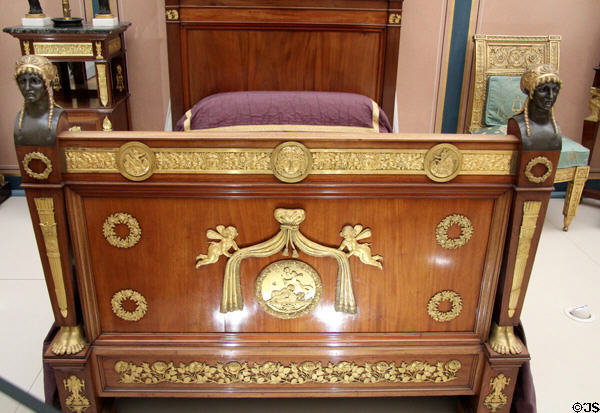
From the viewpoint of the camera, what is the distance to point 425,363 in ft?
5.64

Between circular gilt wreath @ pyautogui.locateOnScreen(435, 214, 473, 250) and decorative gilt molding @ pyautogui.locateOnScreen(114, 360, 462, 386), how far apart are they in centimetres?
40

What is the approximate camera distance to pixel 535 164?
58.0 inches

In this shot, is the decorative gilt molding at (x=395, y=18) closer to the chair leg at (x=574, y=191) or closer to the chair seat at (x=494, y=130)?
the chair seat at (x=494, y=130)

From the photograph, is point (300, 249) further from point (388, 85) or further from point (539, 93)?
point (388, 85)

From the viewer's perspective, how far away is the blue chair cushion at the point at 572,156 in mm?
3104

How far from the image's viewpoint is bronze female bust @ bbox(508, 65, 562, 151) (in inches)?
56.1

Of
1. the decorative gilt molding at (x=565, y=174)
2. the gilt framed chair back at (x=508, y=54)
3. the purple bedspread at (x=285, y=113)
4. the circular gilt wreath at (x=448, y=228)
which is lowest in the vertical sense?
the decorative gilt molding at (x=565, y=174)

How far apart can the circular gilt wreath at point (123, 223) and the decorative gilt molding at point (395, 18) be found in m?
2.02

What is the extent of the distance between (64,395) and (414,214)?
47.9 inches

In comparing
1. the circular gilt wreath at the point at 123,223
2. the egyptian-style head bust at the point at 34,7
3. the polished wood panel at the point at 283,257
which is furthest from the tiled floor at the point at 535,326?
the egyptian-style head bust at the point at 34,7

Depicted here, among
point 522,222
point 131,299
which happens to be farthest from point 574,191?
point 131,299

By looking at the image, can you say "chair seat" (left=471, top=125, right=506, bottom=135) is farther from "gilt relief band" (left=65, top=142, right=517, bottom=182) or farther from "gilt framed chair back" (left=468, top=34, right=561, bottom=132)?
"gilt relief band" (left=65, top=142, right=517, bottom=182)

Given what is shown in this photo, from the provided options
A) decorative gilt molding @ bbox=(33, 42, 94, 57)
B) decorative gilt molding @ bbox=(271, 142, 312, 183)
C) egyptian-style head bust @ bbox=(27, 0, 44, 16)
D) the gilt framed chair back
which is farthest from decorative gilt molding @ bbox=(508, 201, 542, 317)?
egyptian-style head bust @ bbox=(27, 0, 44, 16)

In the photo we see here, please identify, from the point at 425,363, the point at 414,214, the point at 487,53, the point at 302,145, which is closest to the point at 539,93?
the point at 414,214
